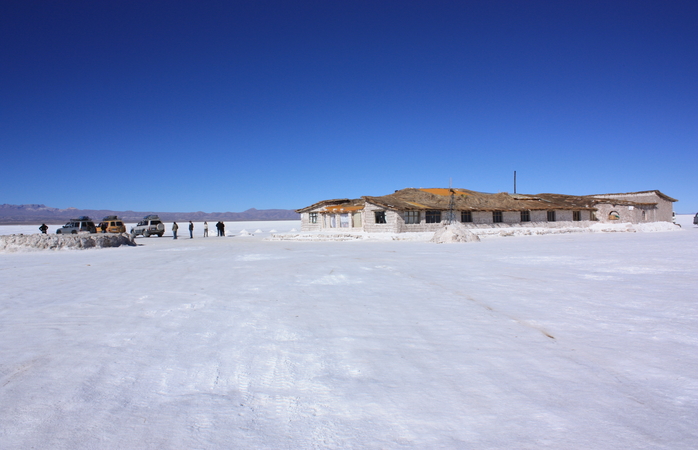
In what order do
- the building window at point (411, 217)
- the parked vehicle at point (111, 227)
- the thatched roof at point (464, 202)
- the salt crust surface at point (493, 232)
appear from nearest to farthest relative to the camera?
the salt crust surface at point (493, 232), the parked vehicle at point (111, 227), the building window at point (411, 217), the thatched roof at point (464, 202)

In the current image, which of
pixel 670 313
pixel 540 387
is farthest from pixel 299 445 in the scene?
pixel 670 313

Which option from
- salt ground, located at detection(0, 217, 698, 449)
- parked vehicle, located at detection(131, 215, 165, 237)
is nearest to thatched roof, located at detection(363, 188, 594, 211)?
parked vehicle, located at detection(131, 215, 165, 237)

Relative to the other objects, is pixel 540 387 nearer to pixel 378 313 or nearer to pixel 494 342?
pixel 494 342

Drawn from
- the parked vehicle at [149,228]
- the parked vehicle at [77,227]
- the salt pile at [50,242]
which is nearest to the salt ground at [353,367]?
the salt pile at [50,242]

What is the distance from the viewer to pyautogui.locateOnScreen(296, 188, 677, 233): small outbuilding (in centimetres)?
3456

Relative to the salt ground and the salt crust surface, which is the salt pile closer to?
the salt crust surface

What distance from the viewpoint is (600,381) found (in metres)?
3.78

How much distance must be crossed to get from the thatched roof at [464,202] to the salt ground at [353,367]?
26481 mm

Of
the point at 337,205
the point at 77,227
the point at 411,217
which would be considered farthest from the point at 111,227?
the point at 411,217

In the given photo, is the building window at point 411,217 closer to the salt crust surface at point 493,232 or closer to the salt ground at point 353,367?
the salt crust surface at point 493,232

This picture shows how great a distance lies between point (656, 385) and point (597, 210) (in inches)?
1938

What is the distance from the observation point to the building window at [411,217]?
33919mm

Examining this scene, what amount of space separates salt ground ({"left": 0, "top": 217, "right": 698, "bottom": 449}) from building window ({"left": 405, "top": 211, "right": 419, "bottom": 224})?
2542cm

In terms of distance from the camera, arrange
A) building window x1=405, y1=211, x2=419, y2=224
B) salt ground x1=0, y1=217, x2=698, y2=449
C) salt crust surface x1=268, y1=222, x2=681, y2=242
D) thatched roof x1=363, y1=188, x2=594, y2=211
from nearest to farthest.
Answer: salt ground x1=0, y1=217, x2=698, y2=449, salt crust surface x1=268, y1=222, x2=681, y2=242, building window x1=405, y1=211, x2=419, y2=224, thatched roof x1=363, y1=188, x2=594, y2=211
